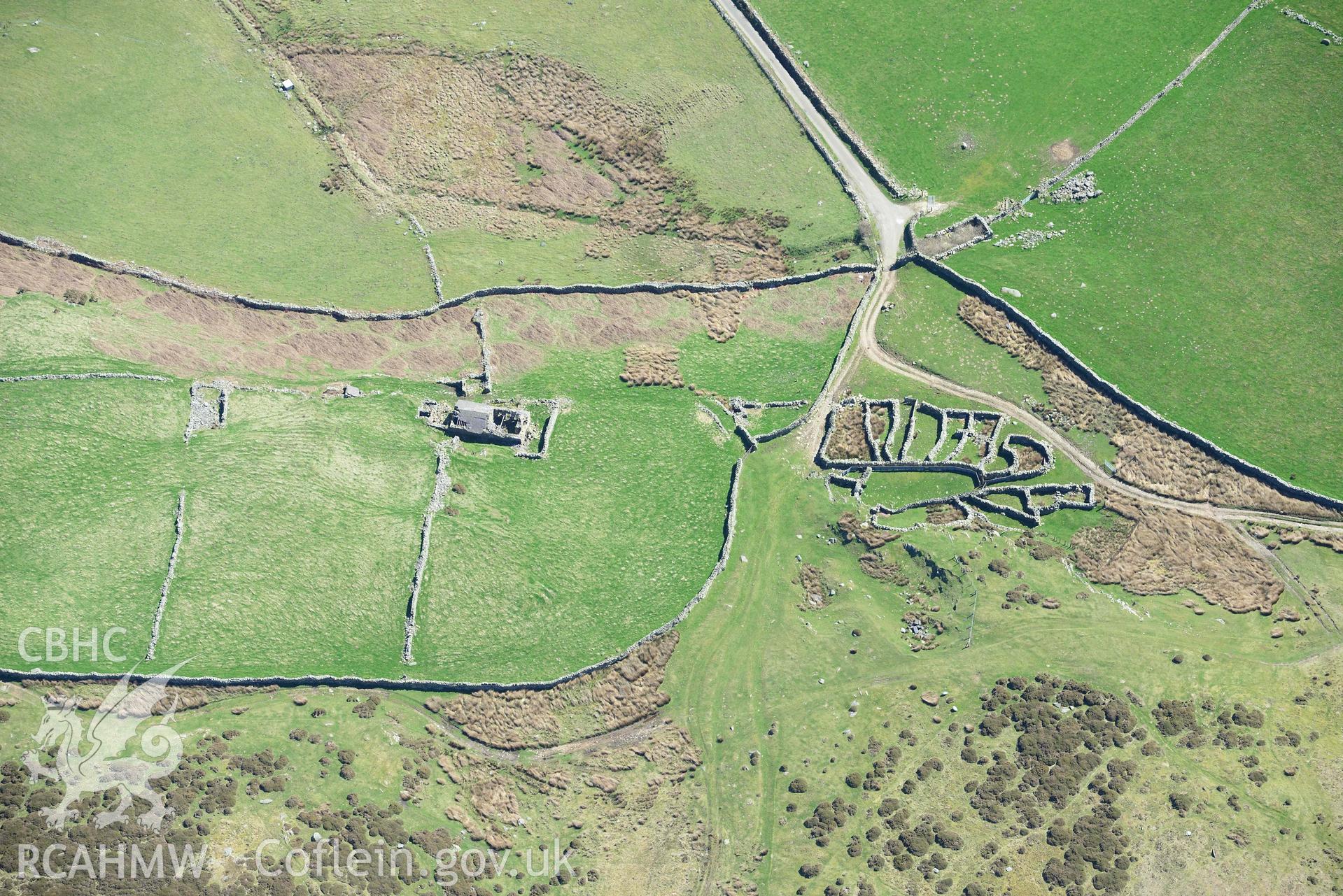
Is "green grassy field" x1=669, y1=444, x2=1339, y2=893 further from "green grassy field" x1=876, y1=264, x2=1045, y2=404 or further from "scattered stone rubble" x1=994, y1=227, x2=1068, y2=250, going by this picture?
"scattered stone rubble" x1=994, y1=227, x2=1068, y2=250

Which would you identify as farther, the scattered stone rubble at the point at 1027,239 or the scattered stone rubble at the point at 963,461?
the scattered stone rubble at the point at 1027,239

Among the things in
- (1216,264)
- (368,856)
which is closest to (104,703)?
(368,856)

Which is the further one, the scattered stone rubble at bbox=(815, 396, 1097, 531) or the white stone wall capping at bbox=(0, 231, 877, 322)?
the white stone wall capping at bbox=(0, 231, 877, 322)

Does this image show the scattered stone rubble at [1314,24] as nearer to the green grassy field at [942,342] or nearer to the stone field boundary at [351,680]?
the green grassy field at [942,342]

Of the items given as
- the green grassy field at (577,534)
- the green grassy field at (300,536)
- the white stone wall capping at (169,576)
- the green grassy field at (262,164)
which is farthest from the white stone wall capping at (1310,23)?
the white stone wall capping at (169,576)

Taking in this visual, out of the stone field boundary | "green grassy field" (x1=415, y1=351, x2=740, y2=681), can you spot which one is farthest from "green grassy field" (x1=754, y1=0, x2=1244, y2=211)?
the stone field boundary

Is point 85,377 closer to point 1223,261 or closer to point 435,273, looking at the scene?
point 435,273

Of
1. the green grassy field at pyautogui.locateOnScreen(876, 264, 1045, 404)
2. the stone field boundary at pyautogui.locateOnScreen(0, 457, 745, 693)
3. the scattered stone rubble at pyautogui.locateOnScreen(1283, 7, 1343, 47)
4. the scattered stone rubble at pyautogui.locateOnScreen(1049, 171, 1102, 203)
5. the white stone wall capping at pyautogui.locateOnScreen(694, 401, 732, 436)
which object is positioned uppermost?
the scattered stone rubble at pyautogui.locateOnScreen(1283, 7, 1343, 47)
